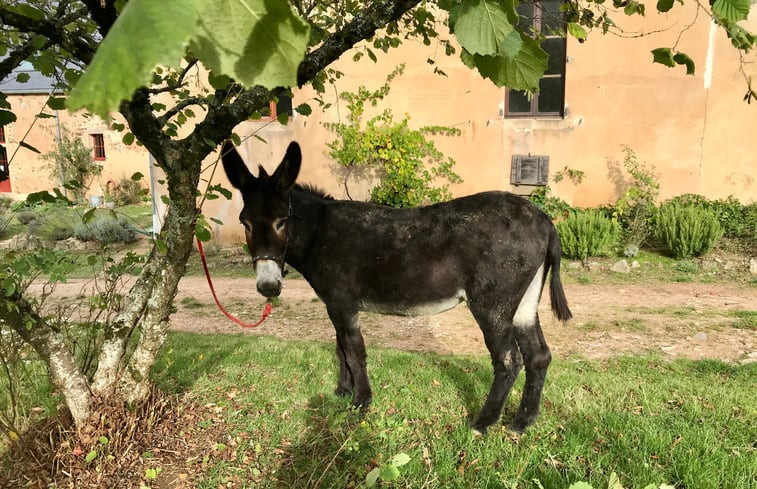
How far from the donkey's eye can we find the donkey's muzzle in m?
0.23

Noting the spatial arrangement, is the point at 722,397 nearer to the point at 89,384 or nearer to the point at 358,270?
the point at 358,270

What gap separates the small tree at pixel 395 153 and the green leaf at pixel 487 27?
8386 millimetres

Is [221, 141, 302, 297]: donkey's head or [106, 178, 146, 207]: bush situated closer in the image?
[221, 141, 302, 297]: donkey's head

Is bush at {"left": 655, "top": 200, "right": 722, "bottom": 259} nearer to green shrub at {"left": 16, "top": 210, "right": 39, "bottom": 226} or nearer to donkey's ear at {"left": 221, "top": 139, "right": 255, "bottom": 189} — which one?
donkey's ear at {"left": 221, "top": 139, "right": 255, "bottom": 189}

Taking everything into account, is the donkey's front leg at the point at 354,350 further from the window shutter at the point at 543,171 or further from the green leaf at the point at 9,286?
the window shutter at the point at 543,171

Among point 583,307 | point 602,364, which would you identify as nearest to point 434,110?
point 583,307

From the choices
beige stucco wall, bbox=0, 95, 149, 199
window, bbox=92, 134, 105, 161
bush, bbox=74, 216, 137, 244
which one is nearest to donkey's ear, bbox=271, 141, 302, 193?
bush, bbox=74, 216, 137, 244

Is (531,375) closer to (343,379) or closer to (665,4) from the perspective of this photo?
(343,379)

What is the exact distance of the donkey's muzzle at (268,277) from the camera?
293cm

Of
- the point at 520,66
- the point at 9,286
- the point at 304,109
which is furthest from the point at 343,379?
the point at 520,66

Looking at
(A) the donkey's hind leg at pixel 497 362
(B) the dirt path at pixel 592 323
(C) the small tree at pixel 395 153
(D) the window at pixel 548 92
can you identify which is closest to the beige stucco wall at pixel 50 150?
(B) the dirt path at pixel 592 323

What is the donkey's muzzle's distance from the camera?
9.61 feet

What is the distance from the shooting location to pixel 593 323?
5777 millimetres

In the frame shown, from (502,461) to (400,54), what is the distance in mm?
8666
